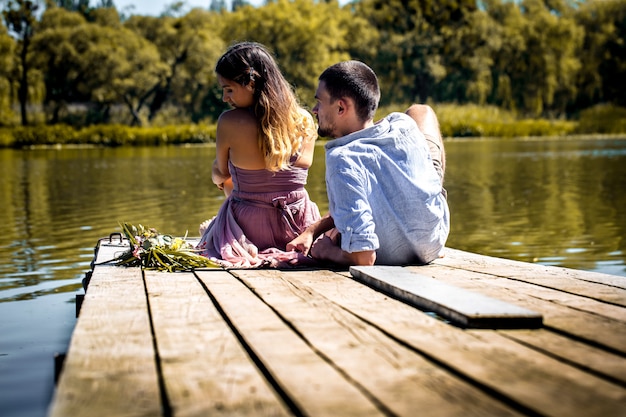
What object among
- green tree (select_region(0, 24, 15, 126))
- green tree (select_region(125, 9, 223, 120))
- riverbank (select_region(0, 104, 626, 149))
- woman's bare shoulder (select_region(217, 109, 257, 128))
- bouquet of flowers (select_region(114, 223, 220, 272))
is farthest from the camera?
green tree (select_region(125, 9, 223, 120))

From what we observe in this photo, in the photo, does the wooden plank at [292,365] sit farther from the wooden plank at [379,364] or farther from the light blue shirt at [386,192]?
the light blue shirt at [386,192]

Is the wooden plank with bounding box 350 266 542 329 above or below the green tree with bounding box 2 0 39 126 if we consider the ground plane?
below

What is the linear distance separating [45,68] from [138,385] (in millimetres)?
39861

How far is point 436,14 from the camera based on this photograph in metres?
11.9

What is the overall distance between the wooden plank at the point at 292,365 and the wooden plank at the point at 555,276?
3.95 feet

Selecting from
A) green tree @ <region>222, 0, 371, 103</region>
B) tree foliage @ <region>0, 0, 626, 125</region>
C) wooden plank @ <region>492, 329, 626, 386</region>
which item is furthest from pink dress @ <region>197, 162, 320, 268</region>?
green tree @ <region>222, 0, 371, 103</region>

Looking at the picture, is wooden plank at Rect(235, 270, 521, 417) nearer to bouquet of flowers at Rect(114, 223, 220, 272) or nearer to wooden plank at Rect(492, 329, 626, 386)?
wooden plank at Rect(492, 329, 626, 386)

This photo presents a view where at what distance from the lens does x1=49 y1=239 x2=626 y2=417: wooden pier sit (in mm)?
1820

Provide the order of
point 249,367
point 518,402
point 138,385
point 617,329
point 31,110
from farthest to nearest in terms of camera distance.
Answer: point 31,110
point 617,329
point 249,367
point 138,385
point 518,402

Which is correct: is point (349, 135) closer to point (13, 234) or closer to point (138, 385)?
point (138, 385)

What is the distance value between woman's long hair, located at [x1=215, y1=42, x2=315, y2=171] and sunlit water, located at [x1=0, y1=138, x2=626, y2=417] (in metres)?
1.46

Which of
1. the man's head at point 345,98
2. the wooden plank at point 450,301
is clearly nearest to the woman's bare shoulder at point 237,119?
the man's head at point 345,98

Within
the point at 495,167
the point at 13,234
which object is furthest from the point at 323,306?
the point at 495,167

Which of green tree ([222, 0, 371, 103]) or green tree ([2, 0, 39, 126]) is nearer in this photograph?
green tree ([2, 0, 39, 126])
